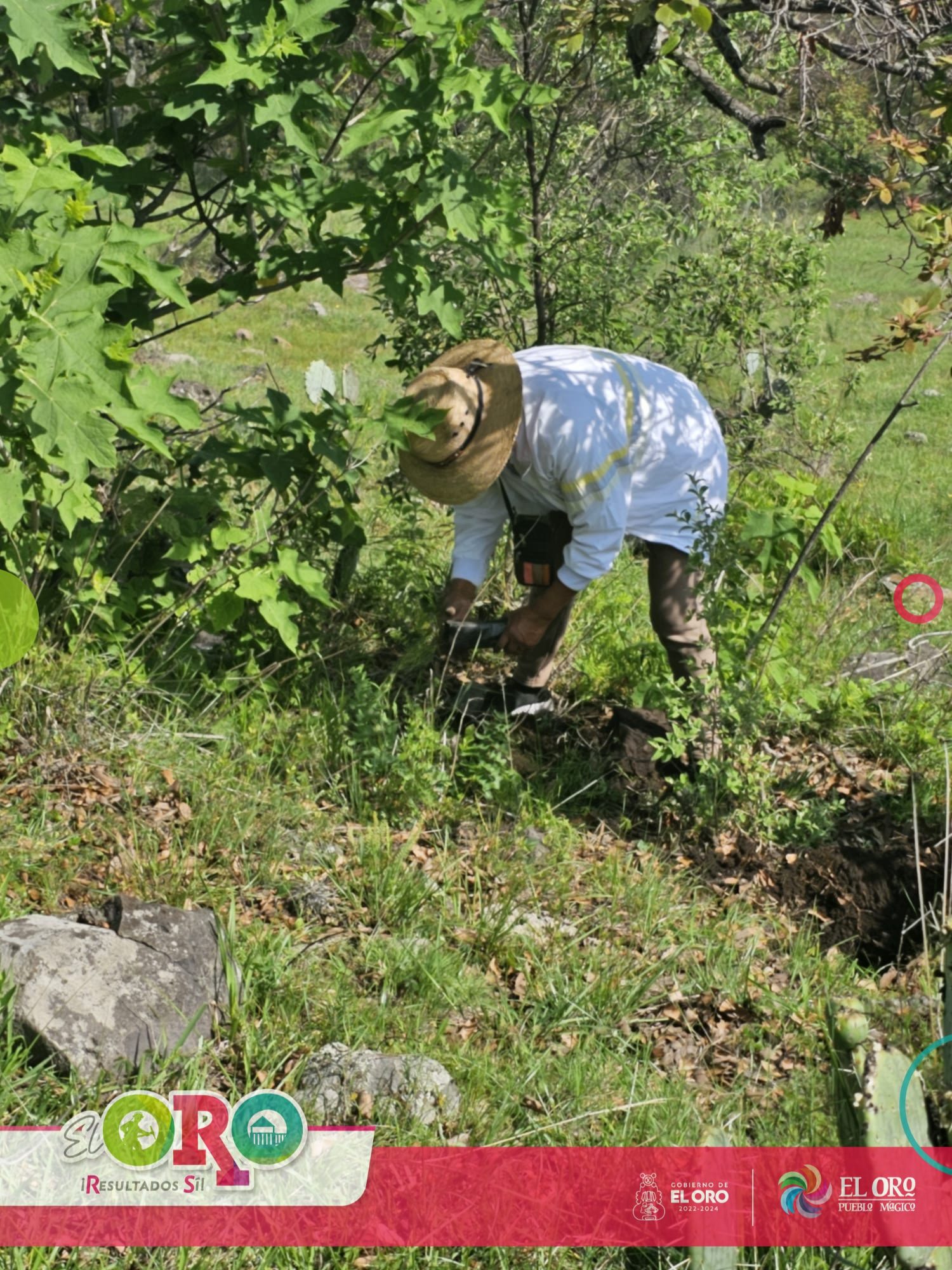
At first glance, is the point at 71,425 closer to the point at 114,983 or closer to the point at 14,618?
the point at 14,618

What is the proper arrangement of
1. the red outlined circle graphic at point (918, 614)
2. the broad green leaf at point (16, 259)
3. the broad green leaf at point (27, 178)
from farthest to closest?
the red outlined circle graphic at point (918, 614) → the broad green leaf at point (27, 178) → the broad green leaf at point (16, 259)

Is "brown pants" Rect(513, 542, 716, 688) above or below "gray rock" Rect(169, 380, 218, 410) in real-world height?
above

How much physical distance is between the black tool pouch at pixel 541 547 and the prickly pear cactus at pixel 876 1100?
2.41 meters

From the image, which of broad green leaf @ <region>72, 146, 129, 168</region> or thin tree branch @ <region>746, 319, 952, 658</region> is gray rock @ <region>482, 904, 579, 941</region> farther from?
broad green leaf @ <region>72, 146, 129, 168</region>

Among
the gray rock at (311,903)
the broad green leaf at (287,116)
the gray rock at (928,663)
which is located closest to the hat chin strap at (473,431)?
the broad green leaf at (287,116)

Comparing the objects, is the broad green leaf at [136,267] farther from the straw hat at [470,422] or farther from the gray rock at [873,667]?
the gray rock at [873,667]

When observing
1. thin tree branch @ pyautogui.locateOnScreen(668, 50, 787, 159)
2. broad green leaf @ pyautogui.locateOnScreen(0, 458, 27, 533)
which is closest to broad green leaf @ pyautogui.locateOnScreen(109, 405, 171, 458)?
broad green leaf @ pyautogui.locateOnScreen(0, 458, 27, 533)

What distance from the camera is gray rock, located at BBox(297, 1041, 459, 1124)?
9.59 feet

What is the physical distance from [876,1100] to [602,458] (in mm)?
2293

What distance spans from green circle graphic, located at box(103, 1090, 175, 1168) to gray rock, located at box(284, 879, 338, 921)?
90 centimetres

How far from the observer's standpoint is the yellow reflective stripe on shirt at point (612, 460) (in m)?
4.22

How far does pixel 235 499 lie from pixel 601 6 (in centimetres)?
205

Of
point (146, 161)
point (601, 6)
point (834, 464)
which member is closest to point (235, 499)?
point (146, 161)

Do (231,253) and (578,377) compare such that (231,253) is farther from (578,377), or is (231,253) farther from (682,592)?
(682,592)
